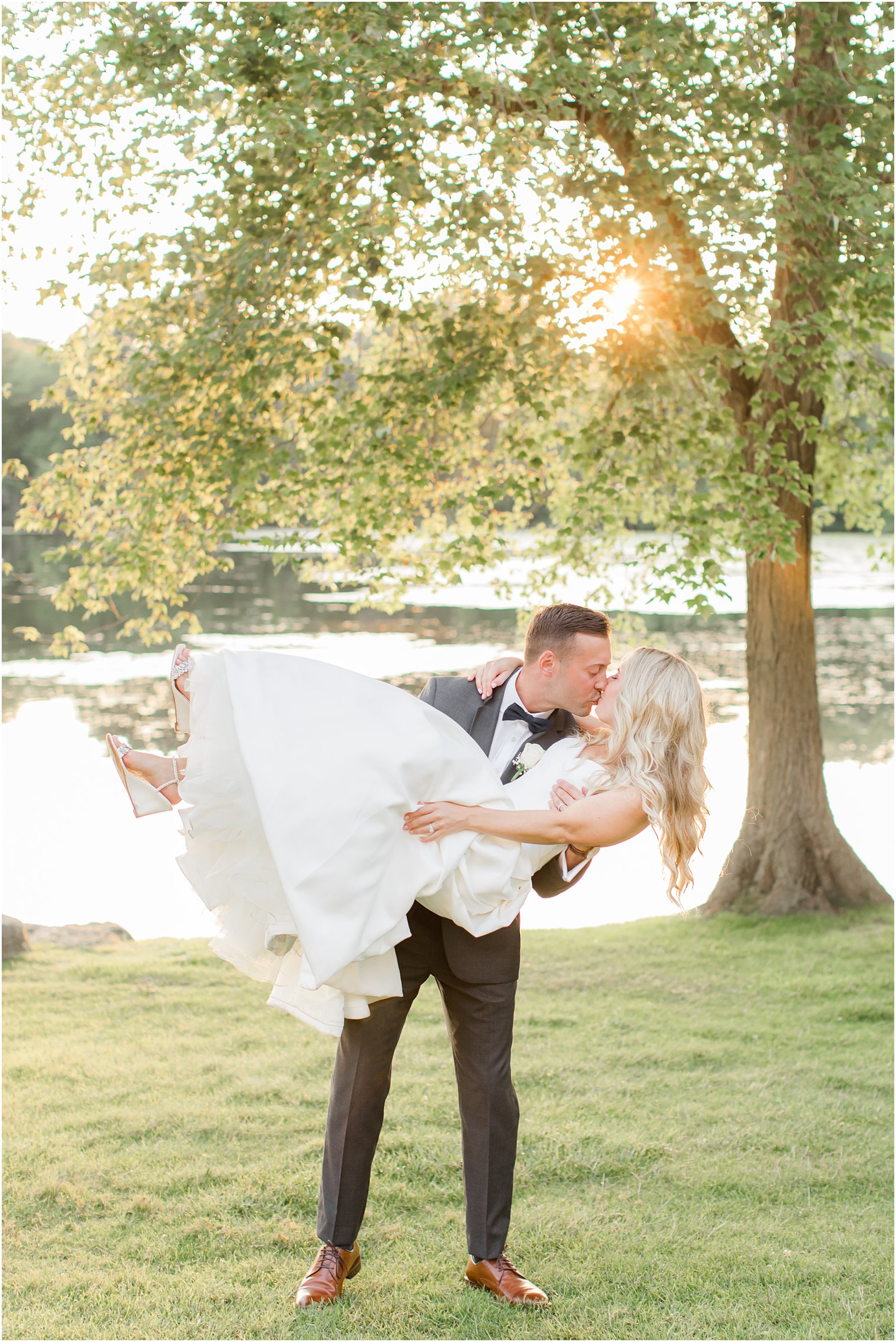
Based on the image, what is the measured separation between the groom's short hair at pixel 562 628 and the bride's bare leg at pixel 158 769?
1.14 metres

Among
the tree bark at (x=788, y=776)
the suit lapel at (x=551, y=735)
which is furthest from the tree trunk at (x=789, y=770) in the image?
the suit lapel at (x=551, y=735)

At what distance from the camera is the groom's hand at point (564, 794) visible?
327 cm

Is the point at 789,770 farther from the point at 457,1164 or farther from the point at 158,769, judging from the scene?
the point at 158,769

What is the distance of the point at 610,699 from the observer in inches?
137

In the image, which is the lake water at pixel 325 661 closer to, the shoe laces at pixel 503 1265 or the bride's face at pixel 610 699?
the bride's face at pixel 610 699

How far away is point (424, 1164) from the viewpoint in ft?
14.4

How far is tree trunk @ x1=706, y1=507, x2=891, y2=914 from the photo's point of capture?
28.4 ft

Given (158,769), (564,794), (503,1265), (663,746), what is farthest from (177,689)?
(503,1265)

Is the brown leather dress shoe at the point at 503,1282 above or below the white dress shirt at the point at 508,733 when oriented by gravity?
below

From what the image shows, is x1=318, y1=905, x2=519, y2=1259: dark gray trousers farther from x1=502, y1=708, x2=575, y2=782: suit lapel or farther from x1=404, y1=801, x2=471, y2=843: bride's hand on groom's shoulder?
x1=502, y1=708, x2=575, y2=782: suit lapel

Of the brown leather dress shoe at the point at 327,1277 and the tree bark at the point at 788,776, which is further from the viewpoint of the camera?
the tree bark at the point at 788,776

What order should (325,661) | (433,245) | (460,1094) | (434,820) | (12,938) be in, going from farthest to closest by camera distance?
1. (12,938)
2. (433,245)
3. (325,661)
4. (460,1094)
5. (434,820)

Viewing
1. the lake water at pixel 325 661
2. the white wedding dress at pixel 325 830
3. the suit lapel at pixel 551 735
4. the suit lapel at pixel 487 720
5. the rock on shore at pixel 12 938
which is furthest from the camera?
the lake water at pixel 325 661

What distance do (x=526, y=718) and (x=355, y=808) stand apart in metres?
0.85
